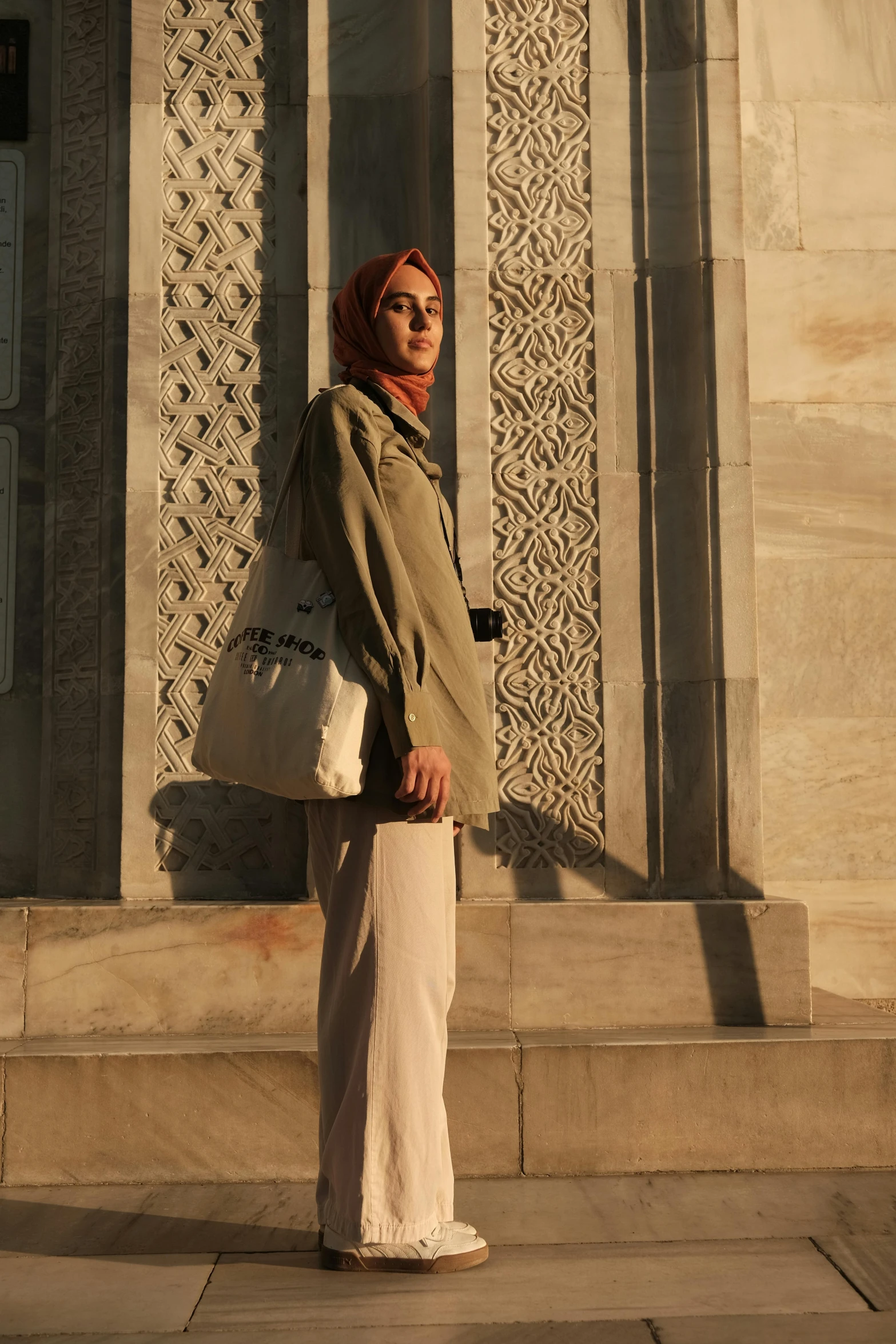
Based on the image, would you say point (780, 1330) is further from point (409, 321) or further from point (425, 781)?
point (409, 321)

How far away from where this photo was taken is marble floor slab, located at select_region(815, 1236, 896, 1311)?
259 cm

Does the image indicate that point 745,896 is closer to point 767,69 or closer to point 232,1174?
point 232,1174

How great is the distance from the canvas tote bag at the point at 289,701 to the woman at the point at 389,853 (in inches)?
2.0

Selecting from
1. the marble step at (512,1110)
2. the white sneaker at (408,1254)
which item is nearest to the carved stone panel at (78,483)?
the marble step at (512,1110)

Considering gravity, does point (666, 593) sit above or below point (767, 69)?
below

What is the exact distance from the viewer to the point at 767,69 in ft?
17.9

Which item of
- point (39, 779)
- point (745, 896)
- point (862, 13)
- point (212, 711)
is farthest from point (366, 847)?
point (862, 13)

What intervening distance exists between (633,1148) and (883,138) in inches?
166

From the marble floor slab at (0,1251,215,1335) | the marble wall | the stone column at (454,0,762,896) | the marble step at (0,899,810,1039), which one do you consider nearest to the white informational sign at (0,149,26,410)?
the stone column at (454,0,762,896)

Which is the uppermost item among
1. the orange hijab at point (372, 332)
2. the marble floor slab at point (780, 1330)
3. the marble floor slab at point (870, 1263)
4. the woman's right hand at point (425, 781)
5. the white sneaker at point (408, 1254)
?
the orange hijab at point (372, 332)

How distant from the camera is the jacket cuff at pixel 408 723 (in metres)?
2.65

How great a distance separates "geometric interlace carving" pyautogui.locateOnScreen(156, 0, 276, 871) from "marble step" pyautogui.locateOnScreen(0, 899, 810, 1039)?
19.2 inches

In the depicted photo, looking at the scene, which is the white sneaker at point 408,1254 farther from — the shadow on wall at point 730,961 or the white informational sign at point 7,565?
the white informational sign at point 7,565

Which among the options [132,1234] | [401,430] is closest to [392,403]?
[401,430]
